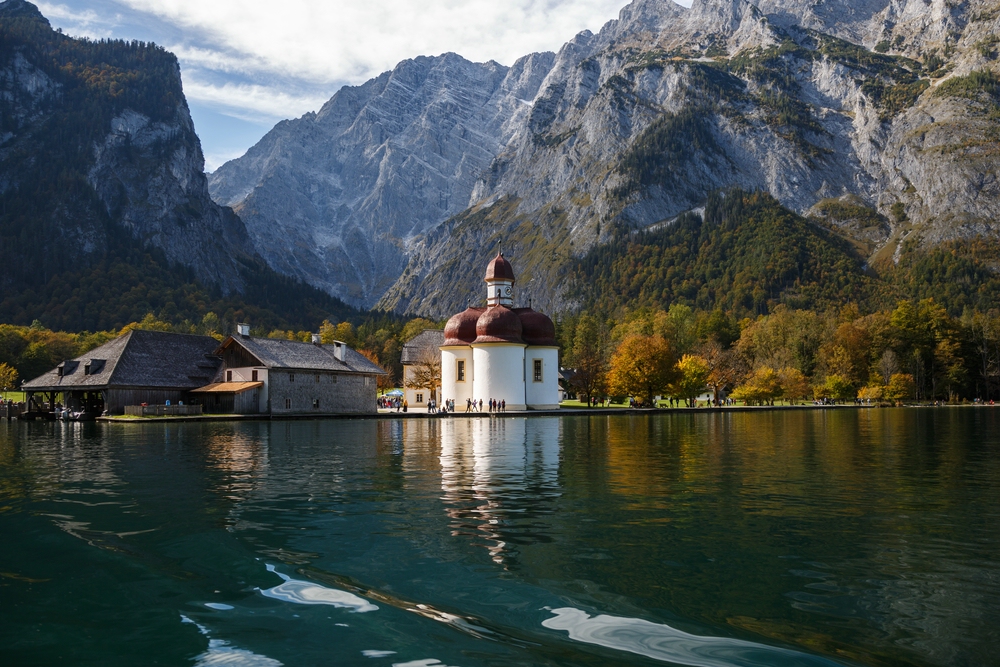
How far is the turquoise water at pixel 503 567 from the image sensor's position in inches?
326

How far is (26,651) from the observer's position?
8.18 meters

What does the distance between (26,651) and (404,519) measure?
8.03 m

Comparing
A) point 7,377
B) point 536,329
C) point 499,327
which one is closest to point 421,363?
point 536,329

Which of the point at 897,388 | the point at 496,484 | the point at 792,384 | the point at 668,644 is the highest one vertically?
the point at 792,384

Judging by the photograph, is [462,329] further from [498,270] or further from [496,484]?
[496,484]

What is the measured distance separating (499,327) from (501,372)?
15.3ft

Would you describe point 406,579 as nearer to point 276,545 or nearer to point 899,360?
point 276,545

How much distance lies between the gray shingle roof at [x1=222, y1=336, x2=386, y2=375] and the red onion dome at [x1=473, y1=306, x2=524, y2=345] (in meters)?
12.0

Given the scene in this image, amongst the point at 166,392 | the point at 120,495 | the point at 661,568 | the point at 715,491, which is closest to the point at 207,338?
the point at 166,392

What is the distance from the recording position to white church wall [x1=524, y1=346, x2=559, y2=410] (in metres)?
82.4

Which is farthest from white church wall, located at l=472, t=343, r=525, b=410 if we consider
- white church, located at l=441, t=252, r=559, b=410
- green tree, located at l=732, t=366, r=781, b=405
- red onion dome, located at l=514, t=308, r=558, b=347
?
green tree, located at l=732, t=366, r=781, b=405

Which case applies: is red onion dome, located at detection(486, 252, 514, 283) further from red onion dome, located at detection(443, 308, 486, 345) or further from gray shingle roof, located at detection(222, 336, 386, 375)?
gray shingle roof, located at detection(222, 336, 386, 375)

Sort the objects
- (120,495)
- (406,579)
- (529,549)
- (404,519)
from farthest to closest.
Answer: (120,495), (404,519), (529,549), (406,579)

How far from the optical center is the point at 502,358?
79438mm
